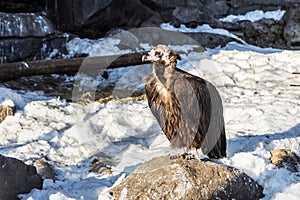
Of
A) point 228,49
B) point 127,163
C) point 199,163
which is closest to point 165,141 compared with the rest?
point 127,163

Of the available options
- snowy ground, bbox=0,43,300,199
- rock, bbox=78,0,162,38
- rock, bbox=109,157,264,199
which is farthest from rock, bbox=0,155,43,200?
rock, bbox=78,0,162,38

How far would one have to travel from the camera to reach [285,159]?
398 cm

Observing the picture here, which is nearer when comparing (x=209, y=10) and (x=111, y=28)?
(x=111, y=28)

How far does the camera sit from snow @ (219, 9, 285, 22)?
10.1 m

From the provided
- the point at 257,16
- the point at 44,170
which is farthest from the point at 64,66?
the point at 257,16

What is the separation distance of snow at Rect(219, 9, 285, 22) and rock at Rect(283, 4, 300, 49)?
5.9 inches

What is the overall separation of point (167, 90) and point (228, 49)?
5.56m

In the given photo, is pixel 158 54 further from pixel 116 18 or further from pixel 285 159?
pixel 116 18

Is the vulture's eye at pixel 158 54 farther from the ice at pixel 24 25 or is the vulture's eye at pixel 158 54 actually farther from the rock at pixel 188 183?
the ice at pixel 24 25

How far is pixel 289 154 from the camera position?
411 cm

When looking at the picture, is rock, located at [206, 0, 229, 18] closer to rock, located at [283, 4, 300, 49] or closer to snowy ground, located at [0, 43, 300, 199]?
rock, located at [283, 4, 300, 49]

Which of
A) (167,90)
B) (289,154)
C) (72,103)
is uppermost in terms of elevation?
(167,90)

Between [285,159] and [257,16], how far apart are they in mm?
6624

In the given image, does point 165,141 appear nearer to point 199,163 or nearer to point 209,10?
point 199,163
